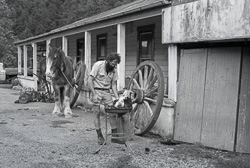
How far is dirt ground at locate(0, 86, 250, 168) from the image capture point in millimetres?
5684

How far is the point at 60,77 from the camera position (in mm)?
11281

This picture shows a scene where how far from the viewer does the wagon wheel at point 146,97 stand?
772 cm

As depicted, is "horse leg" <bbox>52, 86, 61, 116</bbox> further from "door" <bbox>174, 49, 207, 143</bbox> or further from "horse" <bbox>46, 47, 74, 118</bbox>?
"door" <bbox>174, 49, 207, 143</bbox>

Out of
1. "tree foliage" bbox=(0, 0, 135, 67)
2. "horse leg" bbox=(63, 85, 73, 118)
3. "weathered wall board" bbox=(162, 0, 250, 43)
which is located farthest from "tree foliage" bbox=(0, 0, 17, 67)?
"weathered wall board" bbox=(162, 0, 250, 43)

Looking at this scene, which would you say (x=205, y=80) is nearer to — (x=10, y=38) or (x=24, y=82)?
(x=24, y=82)

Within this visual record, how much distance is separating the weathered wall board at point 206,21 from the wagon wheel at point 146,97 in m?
0.84

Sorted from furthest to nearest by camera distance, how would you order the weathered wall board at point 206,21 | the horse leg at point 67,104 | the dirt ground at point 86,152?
the horse leg at point 67,104, the weathered wall board at point 206,21, the dirt ground at point 86,152

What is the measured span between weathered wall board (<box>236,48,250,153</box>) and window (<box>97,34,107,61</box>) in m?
8.02

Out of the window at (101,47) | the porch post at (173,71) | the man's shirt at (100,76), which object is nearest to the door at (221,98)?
the porch post at (173,71)

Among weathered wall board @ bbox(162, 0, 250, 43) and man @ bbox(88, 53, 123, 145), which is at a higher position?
weathered wall board @ bbox(162, 0, 250, 43)

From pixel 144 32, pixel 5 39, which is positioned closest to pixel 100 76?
pixel 144 32

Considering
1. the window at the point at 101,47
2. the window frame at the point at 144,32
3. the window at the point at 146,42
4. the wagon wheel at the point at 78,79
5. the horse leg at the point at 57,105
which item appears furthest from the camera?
the window at the point at 101,47

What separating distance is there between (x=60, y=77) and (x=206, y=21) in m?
5.94

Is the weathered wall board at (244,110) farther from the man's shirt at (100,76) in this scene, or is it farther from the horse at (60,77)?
the horse at (60,77)
